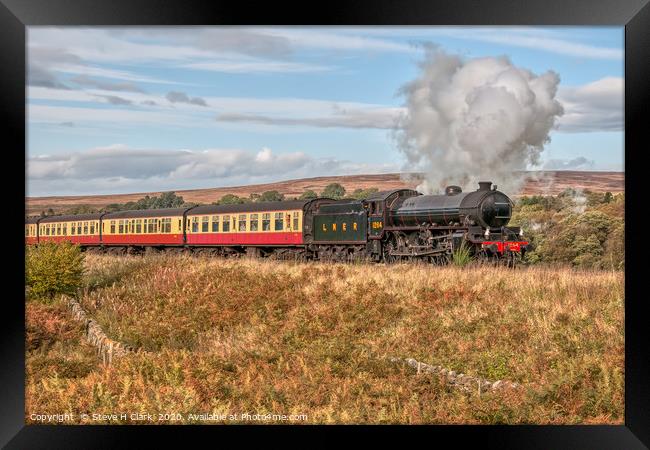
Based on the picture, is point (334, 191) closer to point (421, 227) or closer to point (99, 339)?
point (421, 227)

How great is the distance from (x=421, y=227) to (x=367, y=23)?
16.7 metres

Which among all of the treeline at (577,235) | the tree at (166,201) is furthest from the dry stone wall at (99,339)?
the tree at (166,201)

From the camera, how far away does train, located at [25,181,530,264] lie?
21953 mm

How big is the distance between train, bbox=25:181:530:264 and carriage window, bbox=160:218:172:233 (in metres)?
0.05

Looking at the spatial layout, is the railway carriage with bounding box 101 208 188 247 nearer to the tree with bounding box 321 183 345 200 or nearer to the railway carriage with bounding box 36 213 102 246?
the railway carriage with bounding box 36 213 102 246

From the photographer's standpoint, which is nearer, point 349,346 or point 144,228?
point 349,346

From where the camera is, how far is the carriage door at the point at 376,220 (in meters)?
25.1

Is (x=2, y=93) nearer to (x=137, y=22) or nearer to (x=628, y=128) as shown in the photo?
(x=137, y=22)

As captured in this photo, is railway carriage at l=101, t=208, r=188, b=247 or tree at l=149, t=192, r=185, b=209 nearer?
railway carriage at l=101, t=208, r=188, b=247

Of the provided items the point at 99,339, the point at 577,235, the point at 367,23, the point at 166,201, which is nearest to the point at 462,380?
the point at 367,23

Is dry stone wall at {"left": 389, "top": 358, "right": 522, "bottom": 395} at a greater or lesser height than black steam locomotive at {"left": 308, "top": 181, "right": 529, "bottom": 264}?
lesser

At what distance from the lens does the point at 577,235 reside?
74.0 ft

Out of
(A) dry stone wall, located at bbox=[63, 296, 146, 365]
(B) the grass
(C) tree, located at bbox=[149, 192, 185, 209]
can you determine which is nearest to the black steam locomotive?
(B) the grass

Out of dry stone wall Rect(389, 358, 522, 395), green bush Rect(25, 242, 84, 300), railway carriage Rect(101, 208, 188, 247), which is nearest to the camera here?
dry stone wall Rect(389, 358, 522, 395)
